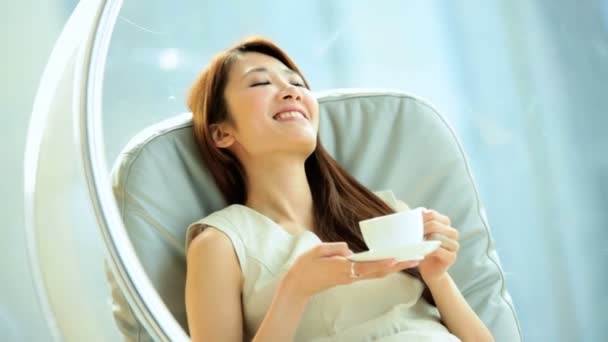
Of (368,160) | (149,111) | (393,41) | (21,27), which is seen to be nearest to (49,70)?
(21,27)

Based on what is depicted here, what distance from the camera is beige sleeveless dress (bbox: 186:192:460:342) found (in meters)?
1.00

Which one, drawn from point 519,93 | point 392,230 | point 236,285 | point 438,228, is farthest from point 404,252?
point 519,93

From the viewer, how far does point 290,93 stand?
3.65 ft

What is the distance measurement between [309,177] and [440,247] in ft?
1.00

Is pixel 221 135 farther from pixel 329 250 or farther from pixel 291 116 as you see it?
pixel 329 250

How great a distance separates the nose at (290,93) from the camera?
3.65 ft

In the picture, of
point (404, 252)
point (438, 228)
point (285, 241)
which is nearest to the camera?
point (404, 252)

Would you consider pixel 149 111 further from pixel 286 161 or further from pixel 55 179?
pixel 55 179

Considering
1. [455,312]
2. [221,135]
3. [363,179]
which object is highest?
[221,135]

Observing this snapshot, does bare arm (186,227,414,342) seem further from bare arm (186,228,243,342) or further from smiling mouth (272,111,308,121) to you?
smiling mouth (272,111,308,121)

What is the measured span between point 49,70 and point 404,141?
668 mm

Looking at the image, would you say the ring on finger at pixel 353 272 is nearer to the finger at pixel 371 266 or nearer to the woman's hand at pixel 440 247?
the finger at pixel 371 266

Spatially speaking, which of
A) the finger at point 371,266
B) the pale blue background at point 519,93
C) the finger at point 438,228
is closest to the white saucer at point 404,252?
the finger at point 371,266

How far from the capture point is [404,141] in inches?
51.3
